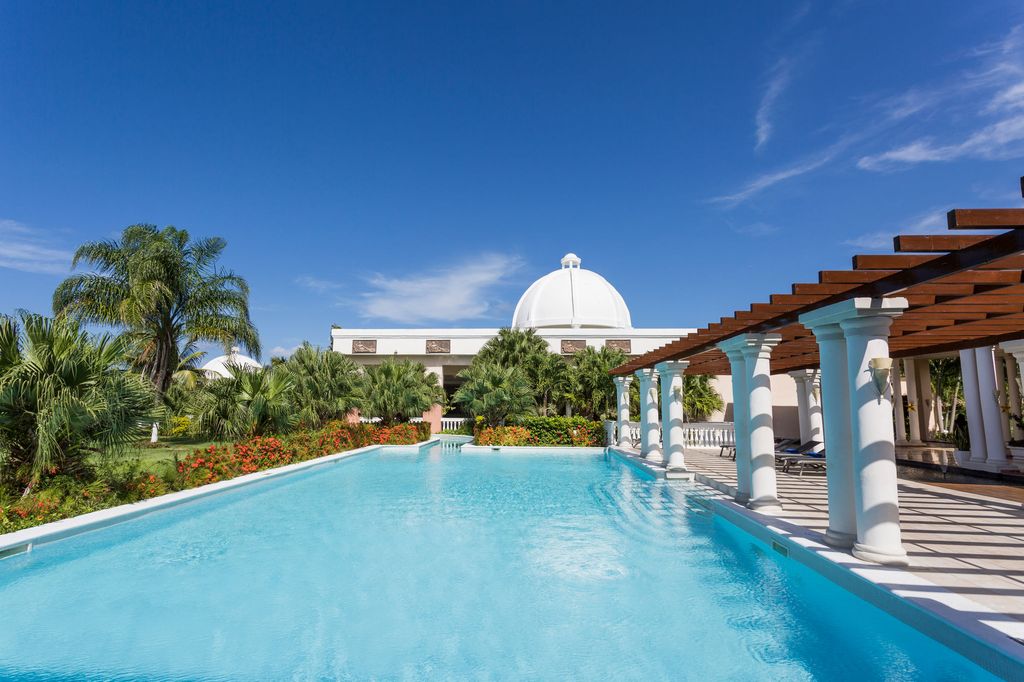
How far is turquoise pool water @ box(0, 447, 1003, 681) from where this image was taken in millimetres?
3928

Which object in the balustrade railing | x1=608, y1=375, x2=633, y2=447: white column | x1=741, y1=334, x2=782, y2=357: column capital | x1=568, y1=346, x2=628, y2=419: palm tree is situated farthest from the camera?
x1=568, y1=346, x2=628, y2=419: palm tree

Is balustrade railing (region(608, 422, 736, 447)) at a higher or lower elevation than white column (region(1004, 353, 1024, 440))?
lower

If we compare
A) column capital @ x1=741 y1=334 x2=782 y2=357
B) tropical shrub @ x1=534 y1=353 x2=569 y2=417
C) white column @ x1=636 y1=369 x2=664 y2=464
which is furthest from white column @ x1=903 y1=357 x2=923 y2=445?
column capital @ x1=741 y1=334 x2=782 y2=357

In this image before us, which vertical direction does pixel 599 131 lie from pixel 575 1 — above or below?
below

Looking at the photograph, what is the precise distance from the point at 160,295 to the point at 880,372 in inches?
815

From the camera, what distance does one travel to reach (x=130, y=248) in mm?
20281

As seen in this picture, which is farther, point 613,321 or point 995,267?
point 613,321

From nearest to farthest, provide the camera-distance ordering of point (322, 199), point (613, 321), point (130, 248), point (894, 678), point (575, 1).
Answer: point (894, 678)
point (575, 1)
point (322, 199)
point (130, 248)
point (613, 321)

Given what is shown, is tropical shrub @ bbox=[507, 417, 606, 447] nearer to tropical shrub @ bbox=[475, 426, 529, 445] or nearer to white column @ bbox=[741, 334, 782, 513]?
tropical shrub @ bbox=[475, 426, 529, 445]

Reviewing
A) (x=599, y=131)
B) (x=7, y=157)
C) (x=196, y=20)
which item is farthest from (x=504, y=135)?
(x=7, y=157)

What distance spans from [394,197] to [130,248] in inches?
426

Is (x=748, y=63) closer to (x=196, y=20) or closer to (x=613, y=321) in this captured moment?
(x=196, y=20)

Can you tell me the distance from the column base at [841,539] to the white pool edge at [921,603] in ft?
0.25

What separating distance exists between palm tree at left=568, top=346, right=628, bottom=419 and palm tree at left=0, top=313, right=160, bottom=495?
58.8 ft
